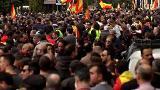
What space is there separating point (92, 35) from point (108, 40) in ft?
14.6

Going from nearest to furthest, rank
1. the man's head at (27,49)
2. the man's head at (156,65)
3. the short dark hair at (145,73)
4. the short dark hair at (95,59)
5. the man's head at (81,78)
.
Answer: the short dark hair at (145,73) → the man's head at (81,78) → the man's head at (156,65) → the short dark hair at (95,59) → the man's head at (27,49)

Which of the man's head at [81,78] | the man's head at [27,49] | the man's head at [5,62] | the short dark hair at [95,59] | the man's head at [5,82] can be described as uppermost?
the man's head at [81,78]

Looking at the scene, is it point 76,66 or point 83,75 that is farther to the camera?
point 76,66

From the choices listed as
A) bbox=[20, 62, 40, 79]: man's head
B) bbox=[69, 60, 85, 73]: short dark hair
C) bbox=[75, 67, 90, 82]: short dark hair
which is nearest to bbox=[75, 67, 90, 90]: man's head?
bbox=[75, 67, 90, 82]: short dark hair

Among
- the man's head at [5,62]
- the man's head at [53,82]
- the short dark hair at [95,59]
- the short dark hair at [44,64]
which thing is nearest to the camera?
the man's head at [53,82]

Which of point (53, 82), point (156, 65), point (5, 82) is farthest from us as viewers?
point (156, 65)

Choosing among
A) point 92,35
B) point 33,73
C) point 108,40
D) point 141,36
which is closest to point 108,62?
point 33,73

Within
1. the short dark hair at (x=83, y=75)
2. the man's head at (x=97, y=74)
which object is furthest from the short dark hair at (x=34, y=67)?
the short dark hair at (x=83, y=75)

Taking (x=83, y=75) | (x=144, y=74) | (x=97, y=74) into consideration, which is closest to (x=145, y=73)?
(x=144, y=74)

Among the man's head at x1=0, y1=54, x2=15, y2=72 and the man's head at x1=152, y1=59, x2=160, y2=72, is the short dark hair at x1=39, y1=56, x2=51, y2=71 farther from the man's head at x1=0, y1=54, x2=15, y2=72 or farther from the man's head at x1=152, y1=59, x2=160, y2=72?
the man's head at x1=152, y1=59, x2=160, y2=72

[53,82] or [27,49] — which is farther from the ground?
[53,82]

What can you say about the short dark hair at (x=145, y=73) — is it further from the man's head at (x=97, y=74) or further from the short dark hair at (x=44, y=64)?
the short dark hair at (x=44, y=64)

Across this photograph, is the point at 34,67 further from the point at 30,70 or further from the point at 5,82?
the point at 5,82

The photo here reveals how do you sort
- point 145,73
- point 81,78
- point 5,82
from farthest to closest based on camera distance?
point 5,82 → point 81,78 → point 145,73
